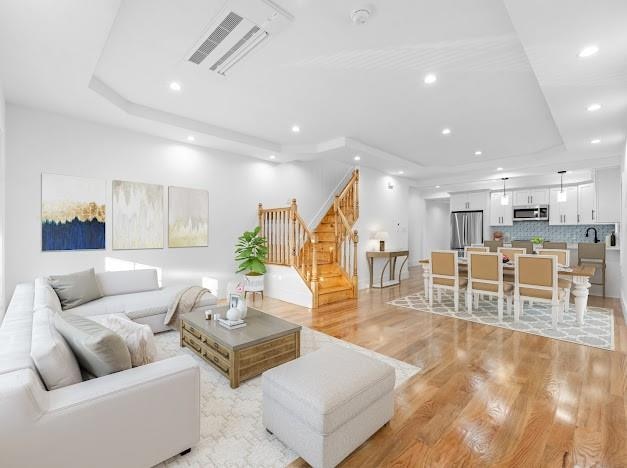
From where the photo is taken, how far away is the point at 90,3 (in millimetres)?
2055

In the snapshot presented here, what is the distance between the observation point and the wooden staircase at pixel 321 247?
18.2 feet

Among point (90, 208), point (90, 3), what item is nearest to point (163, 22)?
point (90, 3)

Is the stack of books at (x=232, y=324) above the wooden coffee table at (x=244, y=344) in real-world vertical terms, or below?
above

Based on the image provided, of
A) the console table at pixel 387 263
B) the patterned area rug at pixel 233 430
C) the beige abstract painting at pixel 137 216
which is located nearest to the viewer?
the patterned area rug at pixel 233 430

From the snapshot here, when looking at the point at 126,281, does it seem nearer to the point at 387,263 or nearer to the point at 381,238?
the point at 381,238

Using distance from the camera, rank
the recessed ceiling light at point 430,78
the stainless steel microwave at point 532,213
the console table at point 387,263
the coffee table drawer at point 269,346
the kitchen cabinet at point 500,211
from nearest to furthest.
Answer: the coffee table drawer at point 269,346 < the recessed ceiling light at point 430,78 < the console table at point 387,263 < the stainless steel microwave at point 532,213 < the kitchen cabinet at point 500,211

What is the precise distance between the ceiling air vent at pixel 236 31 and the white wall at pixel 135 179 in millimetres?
2388

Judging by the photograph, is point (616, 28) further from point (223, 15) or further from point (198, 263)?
point (198, 263)

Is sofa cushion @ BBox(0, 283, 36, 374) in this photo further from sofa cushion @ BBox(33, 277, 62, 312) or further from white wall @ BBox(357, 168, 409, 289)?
white wall @ BBox(357, 168, 409, 289)

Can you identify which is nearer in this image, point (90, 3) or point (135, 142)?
point (90, 3)

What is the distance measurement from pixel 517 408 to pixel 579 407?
0.48 m

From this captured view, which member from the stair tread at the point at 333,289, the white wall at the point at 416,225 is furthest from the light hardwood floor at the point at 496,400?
the white wall at the point at 416,225

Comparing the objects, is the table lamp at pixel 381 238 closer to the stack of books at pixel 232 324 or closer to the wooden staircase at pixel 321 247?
the wooden staircase at pixel 321 247

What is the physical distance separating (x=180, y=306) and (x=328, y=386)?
2694 mm
